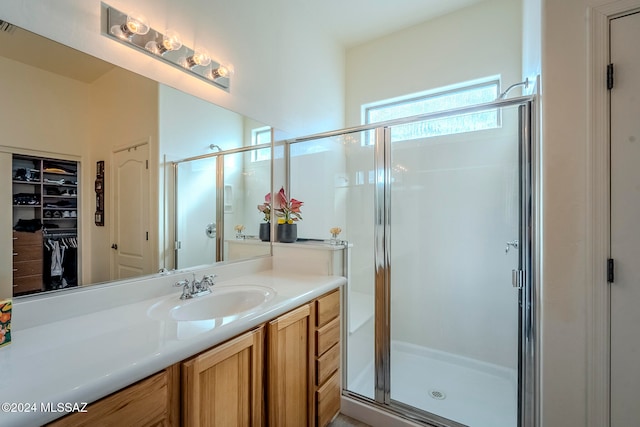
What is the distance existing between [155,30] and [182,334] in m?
1.38

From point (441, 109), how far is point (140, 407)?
9.46 feet

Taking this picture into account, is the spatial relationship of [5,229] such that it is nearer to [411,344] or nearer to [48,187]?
[48,187]

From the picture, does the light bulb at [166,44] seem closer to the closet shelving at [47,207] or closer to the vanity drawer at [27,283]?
the closet shelving at [47,207]

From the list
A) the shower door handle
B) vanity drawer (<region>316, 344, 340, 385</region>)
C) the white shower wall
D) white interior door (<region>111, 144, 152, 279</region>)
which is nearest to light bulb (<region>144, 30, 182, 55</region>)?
white interior door (<region>111, 144, 152, 279</region>)

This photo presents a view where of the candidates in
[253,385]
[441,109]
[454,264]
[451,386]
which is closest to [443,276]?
[454,264]

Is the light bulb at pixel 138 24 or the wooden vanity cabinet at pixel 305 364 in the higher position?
the light bulb at pixel 138 24

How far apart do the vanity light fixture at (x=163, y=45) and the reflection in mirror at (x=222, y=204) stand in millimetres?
433

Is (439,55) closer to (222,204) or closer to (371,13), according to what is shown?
(371,13)

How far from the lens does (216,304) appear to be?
137 cm

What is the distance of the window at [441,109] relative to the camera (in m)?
2.11

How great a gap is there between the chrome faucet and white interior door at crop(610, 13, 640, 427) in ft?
5.78

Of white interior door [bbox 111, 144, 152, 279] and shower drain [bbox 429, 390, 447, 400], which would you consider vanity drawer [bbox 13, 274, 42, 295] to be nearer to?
white interior door [bbox 111, 144, 152, 279]

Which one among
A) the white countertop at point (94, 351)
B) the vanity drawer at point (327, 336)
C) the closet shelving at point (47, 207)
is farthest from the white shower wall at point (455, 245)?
the closet shelving at point (47, 207)

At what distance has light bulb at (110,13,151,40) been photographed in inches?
45.8
